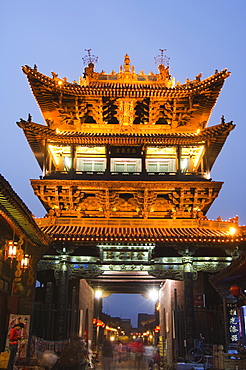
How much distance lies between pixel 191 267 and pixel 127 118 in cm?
974

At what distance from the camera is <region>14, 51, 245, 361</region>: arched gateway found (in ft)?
52.4

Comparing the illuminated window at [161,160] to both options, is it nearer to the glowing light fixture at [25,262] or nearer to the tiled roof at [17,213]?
the tiled roof at [17,213]

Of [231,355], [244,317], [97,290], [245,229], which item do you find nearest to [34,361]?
[231,355]

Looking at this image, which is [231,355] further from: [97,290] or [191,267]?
[97,290]

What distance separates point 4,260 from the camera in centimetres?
1154

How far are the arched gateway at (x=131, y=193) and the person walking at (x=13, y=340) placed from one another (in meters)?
4.22

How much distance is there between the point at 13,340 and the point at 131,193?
34.2ft

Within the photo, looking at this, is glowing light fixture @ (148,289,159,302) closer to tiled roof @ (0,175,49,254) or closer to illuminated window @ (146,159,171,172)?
illuminated window @ (146,159,171,172)

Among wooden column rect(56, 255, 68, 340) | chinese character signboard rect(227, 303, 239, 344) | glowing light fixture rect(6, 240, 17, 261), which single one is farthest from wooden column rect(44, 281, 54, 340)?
chinese character signboard rect(227, 303, 239, 344)

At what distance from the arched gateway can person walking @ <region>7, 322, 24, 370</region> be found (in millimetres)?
4223

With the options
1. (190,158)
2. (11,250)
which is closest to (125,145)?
(190,158)

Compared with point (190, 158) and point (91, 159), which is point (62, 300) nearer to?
point (91, 159)

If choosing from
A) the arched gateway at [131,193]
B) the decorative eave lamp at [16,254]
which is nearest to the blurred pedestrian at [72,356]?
the arched gateway at [131,193]

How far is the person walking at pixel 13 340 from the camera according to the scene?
32.0 ft
